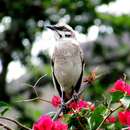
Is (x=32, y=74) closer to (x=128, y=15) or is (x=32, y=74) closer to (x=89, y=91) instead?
(x=89, y=91)

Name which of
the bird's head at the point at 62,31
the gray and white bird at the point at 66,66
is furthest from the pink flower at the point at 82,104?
the bird's head at the point at 62,31

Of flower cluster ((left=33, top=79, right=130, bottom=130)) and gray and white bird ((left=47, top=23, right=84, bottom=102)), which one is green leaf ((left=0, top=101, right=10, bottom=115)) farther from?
gray and white bird ((left=47, top=23, right=84, bottom=102))

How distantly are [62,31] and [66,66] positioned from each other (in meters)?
0.35

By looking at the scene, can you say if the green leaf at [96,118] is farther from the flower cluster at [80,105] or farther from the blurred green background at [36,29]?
the blurred green background at [36,29]

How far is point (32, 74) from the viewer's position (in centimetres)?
905

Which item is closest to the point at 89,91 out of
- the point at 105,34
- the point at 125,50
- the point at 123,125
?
the point at 105,34

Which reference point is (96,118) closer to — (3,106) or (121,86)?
(121,86)

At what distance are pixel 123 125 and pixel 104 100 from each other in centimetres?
18

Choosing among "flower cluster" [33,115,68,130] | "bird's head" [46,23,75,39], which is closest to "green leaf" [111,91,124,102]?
"flower cluster" [33,115,68,130]

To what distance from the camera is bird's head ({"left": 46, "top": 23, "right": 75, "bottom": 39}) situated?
5.41 m

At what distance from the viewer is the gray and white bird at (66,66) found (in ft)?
17.4

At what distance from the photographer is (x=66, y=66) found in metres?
5.30

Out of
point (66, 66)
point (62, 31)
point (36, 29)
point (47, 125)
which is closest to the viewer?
point (47, 125)

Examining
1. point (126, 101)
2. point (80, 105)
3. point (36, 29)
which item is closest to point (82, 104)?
point (80, 105)
